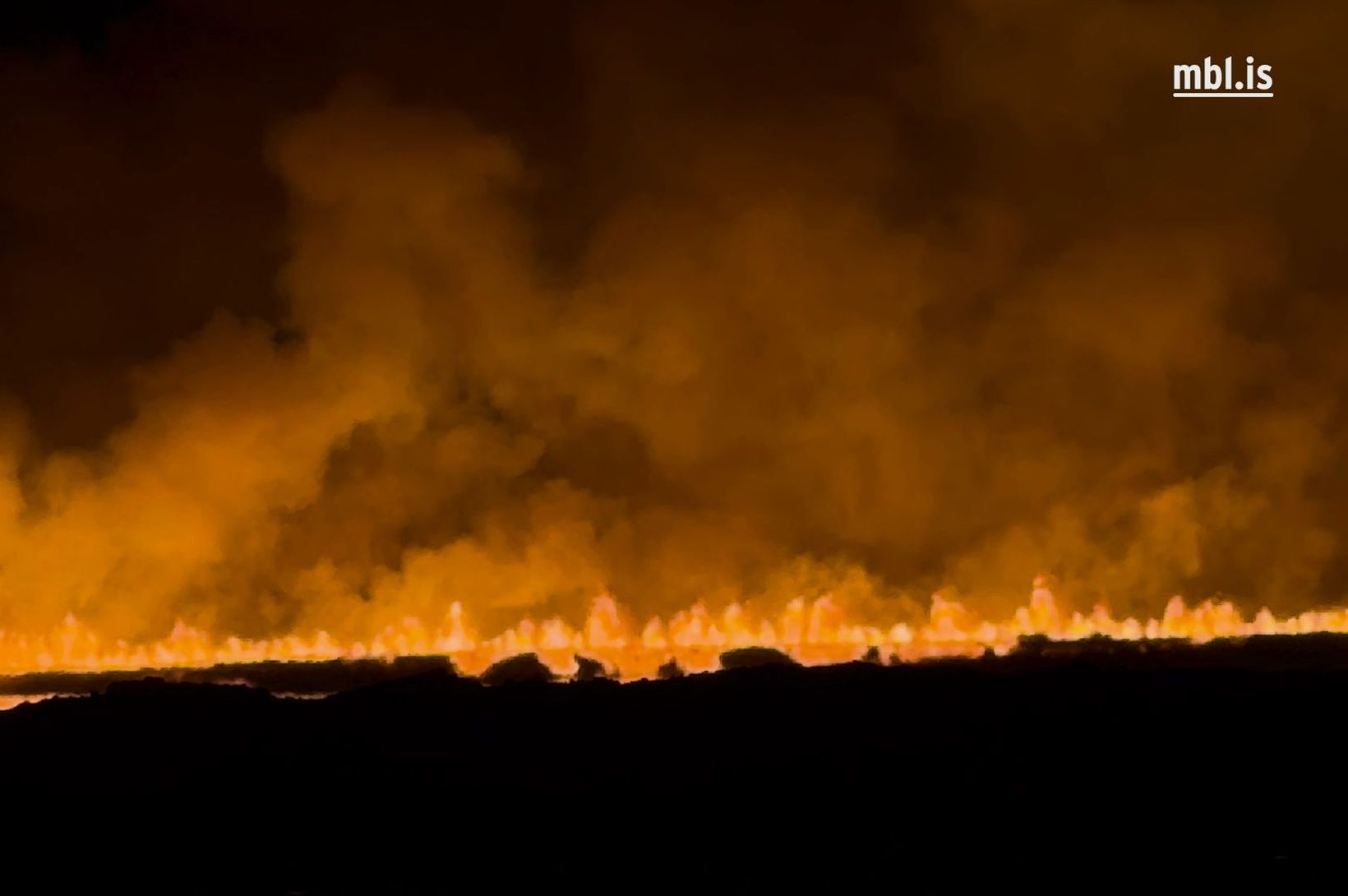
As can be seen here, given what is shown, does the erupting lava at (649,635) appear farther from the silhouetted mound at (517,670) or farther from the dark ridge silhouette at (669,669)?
the dark ridge silhouette at (669,669)

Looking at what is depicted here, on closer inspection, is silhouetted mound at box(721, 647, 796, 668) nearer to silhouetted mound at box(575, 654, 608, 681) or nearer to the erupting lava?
the erupting lava

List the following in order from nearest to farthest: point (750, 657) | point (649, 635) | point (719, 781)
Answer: point (719, 781), point (750, 657), point (649, 635)

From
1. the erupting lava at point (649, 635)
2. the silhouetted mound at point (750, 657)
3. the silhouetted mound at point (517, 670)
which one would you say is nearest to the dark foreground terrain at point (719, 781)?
the silhouetted mound at point (517, 670)

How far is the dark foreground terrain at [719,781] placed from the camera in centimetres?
742

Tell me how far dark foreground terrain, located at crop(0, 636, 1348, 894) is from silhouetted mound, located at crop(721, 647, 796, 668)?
1.48 metres

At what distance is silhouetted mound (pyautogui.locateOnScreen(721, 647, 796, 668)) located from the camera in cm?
1245

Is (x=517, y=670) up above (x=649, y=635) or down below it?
below

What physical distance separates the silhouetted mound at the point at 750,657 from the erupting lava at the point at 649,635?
21.9 inches

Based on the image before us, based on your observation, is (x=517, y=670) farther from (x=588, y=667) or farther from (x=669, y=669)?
(x=669, y=669)

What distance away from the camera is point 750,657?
1258cm

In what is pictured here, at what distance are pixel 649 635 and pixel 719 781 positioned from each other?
6117mm

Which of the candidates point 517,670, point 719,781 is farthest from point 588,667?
point 719,781

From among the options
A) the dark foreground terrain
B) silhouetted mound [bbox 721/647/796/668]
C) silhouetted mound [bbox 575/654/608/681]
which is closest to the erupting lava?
silhouetted mound [bbox 575/654/608/681]

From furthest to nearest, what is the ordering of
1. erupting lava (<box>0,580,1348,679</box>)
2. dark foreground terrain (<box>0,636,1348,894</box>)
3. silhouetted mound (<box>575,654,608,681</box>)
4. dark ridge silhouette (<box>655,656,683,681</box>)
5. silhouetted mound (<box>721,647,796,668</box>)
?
erupting lava (<box>0,580,1348,679</box>) → silhouetted mound (<box>575,654,608,681</box>) → silhouetted mound (<box>721,647,796,668</box>) → dark ridge silhouette (<box>655,656,683,681</box>) → dark foreground terrain (<box>0,636,1348,894</box>)
